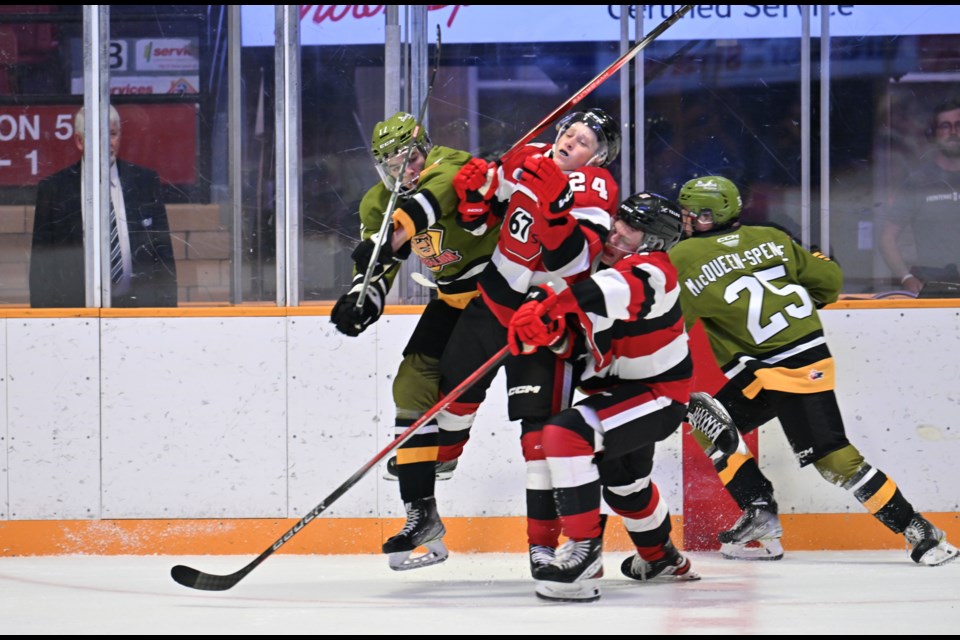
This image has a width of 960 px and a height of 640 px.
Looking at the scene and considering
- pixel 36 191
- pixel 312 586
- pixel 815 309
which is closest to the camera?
pixel 312 586

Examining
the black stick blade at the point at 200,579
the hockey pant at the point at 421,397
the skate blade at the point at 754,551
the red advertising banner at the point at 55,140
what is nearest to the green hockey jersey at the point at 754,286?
the skate blade at the point at 754,551

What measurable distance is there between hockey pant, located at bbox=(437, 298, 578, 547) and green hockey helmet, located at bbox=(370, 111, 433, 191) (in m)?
0.39

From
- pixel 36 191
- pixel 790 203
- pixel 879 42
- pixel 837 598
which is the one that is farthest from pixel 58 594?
pixel 879 42

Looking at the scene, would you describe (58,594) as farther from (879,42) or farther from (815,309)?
(879,42)

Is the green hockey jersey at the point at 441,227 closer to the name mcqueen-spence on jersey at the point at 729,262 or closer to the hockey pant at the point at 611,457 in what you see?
the hockey pant at the point at 611,457

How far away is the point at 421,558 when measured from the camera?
3.31m

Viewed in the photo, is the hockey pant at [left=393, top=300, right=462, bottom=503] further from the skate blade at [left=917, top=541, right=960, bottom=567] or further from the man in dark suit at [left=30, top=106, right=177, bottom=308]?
the skate blade at [left=917, top=541, right=960, bottom=567]

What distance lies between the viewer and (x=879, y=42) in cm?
427

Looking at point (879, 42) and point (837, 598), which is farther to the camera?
point (879, 42)

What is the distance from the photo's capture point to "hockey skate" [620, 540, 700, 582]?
10.9ft

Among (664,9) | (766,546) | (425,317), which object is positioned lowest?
(766,546)

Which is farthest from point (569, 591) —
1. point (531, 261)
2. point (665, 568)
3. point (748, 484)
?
A: point (748, 484)

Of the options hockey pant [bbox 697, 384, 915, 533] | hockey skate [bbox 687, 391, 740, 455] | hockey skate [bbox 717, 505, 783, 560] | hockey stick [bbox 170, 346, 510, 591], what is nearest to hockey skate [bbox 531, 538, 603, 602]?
hockey stick [bbox 170, 346, 510, 591]

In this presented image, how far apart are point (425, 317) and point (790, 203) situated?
1.44 meters
